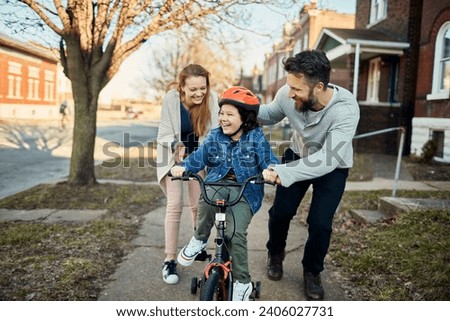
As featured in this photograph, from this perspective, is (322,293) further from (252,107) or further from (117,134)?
(117,134)

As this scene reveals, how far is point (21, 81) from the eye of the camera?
336 cm

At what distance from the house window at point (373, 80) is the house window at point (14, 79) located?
388 inches

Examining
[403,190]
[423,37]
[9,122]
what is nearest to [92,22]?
[9,122]

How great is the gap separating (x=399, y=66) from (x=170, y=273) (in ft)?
29.1

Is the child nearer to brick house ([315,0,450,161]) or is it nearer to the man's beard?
the man's beard

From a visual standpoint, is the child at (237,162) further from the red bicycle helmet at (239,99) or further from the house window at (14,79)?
the house window at (14,79)

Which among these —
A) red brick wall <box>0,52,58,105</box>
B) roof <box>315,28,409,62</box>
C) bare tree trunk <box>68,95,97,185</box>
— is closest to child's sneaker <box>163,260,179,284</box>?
red brick wall <box>0,52,58,105</box>

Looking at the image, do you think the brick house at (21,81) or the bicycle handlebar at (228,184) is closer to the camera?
the bicycle handlebar at (228,184)

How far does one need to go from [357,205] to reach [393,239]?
6.00ft

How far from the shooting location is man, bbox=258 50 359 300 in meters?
2.63

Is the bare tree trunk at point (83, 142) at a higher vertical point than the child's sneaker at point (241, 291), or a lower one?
higher

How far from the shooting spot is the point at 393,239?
3732 millimetres

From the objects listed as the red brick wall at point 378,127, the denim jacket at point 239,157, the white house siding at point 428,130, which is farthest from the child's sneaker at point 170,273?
the red brick wall at point 378,127

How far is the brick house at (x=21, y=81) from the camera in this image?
10.3ft
